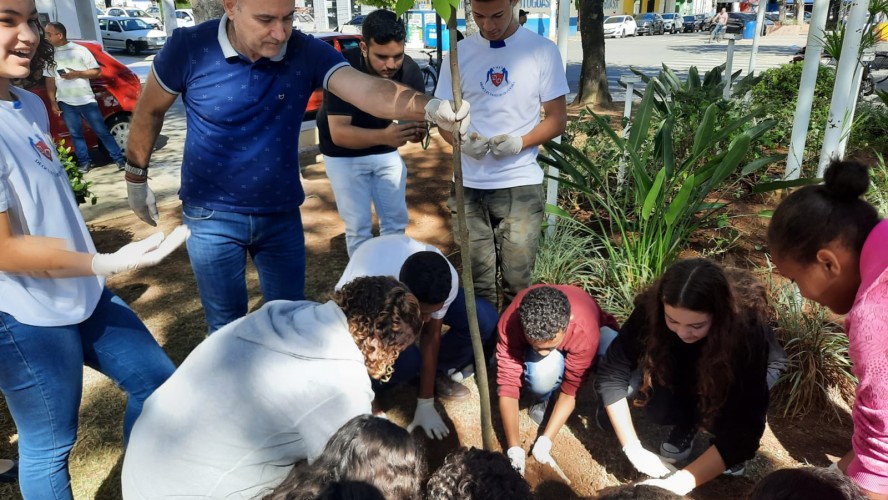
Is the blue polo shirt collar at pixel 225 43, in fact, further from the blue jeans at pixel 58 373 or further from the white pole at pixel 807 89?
the white pole at pixel 807 89

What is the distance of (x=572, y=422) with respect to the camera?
2559mm

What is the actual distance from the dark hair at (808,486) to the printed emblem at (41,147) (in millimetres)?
1809

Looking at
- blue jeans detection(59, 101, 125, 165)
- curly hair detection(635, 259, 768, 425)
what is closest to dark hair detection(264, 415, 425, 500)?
curly hair detection(635, 259, 768, 425)

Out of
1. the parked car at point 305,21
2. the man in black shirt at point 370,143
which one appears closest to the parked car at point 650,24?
the parked car at point 305,21

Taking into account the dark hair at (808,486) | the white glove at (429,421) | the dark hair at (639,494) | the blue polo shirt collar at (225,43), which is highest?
the blue polo shirt collar at (225,43)

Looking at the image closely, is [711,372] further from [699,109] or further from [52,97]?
[52,97]

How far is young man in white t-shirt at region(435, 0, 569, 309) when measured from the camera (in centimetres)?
257

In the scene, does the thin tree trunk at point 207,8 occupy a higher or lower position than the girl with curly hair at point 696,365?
higher

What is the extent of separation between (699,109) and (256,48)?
12.6ft

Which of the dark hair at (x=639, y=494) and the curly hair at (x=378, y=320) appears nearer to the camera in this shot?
the dark hair at (x=639, y=494)

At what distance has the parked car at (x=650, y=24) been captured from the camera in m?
33.2

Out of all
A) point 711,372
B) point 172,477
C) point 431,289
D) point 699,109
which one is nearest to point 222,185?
point 431,289

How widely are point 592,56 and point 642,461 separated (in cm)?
797

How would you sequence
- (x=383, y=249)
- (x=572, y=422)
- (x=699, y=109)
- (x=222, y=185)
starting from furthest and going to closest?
(x=699, y=109) → (x=572, y=422) → (x=383, y=249) → (x=222, y=185)
